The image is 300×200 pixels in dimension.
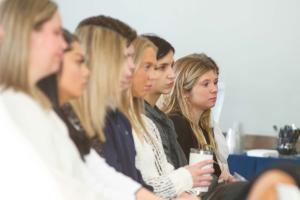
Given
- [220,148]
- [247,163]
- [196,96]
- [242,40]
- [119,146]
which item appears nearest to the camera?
[119,146]

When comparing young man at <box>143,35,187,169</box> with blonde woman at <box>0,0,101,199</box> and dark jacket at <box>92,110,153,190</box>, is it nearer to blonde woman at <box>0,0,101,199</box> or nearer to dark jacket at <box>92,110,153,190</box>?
dark jacket at <box>92,110,153,190</box>

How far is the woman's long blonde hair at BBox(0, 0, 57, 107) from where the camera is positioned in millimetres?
943

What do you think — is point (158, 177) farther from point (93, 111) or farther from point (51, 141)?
point (51, 141)

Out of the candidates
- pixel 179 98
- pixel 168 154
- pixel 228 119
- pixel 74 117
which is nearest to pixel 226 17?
pixel 228 119

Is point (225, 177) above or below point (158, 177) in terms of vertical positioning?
below

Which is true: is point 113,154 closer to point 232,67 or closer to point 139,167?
point 139,167

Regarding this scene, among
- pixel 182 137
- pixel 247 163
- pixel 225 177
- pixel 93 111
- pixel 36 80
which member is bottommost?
pixel 247 163

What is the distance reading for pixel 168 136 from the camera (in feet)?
6.99

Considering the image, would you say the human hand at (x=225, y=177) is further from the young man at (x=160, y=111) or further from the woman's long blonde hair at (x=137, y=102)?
the woman's long blonde hair at (x=137, y=102)

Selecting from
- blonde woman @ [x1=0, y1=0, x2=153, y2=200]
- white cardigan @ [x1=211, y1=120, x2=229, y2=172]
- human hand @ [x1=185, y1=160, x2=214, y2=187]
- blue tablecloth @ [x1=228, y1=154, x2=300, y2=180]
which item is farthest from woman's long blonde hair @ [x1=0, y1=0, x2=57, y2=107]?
blue tablecloth @ [x1=228, y1=154, x2=300, y2=180]

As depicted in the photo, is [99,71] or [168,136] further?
[168,136]

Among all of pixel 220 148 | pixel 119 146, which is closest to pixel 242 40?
pixel 220 148

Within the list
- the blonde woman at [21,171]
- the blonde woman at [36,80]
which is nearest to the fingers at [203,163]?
the blonde woman at [36,80]

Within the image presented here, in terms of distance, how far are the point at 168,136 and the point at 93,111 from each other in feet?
2.93
